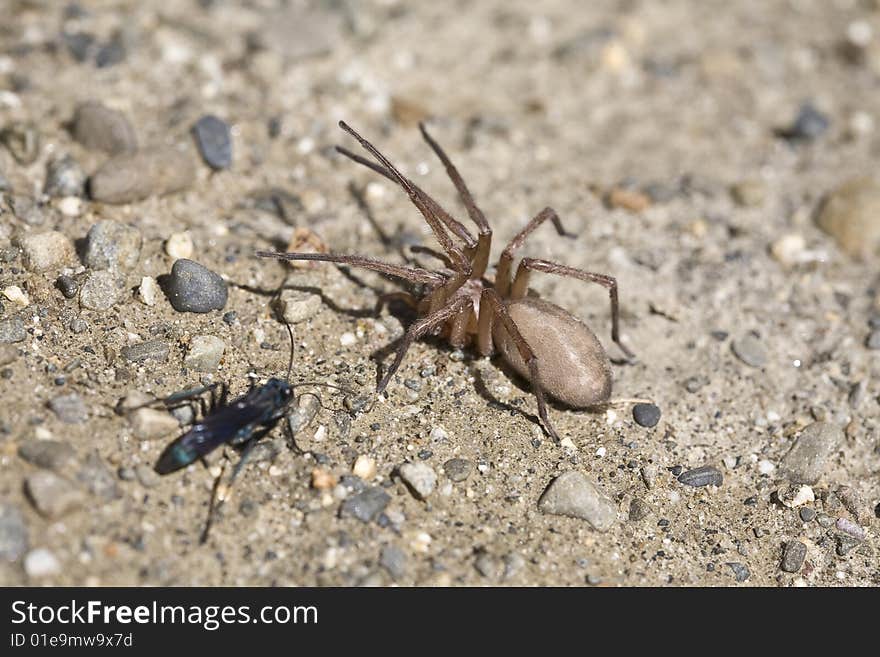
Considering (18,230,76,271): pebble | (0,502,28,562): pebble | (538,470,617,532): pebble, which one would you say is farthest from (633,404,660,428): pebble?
(18,230,76,271): pebble

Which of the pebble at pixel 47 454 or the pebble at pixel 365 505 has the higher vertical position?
the pebble at pixel 47 454

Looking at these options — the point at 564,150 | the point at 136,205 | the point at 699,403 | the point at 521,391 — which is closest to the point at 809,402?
the point at 699,403

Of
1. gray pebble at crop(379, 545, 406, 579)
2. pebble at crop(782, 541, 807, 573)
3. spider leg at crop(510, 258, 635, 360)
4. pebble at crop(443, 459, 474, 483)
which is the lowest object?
gray pebble at crop(379, 545, 406, 579)

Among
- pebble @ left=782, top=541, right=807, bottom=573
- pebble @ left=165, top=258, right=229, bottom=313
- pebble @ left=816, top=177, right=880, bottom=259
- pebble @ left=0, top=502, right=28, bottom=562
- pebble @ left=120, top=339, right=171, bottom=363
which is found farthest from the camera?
pebble @ left=816, top=177, right=880, bottom=259

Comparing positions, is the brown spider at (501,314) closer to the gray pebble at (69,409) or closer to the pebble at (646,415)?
the pebble at (646,415)

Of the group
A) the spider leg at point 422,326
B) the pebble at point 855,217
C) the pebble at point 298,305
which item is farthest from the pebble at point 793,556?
the pebble at point 298,305

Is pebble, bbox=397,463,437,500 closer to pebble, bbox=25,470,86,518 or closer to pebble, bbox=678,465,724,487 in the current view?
pebble, bbox=678,465,724,487

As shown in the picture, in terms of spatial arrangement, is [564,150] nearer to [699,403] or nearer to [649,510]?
[699,403]
